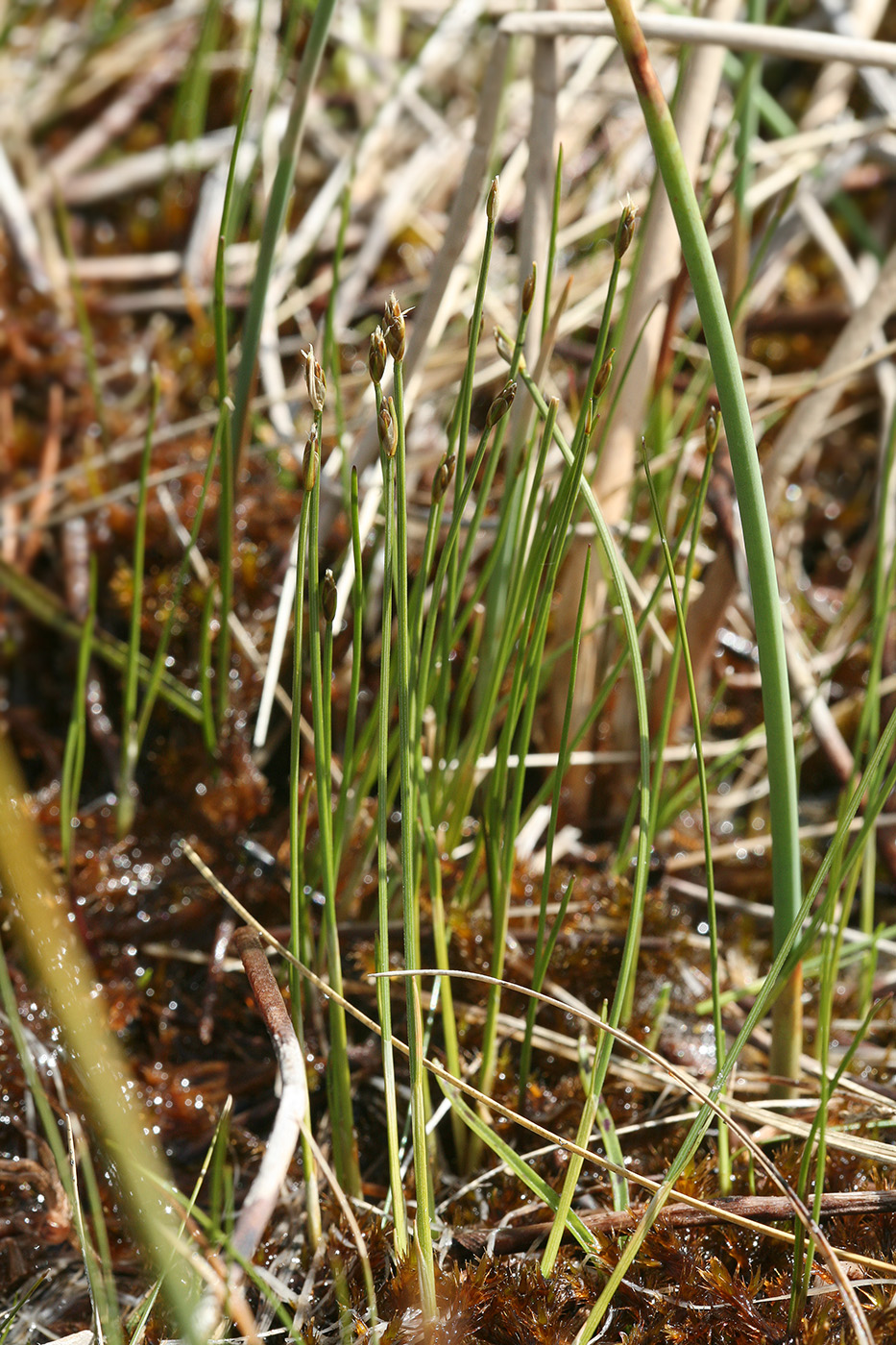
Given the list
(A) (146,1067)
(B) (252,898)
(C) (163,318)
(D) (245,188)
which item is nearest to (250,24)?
(C) (163,318)

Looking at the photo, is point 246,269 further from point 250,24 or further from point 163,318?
point 250,24

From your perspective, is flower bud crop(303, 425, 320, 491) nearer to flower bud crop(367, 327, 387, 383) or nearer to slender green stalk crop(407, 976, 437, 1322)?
flower bud crop(367, 327, 387, 383)

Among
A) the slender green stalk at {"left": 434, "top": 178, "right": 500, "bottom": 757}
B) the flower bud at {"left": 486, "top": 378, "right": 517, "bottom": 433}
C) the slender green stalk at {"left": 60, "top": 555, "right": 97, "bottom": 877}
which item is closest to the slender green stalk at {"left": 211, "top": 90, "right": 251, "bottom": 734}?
the slender green stalk at {"left": 60, "top": 555, "right": 97, "bottom": 877}

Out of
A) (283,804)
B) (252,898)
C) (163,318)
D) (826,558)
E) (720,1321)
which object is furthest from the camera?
(163,318)

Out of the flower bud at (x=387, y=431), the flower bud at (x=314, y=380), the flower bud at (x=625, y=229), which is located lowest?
the flower bud at (x=387, y=431)

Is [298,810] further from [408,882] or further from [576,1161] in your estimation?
[576,1161]

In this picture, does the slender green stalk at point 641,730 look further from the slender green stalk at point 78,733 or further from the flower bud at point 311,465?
the slender green stalk at point 78,733

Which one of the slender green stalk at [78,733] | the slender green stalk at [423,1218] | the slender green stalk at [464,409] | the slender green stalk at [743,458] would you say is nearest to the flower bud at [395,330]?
the slender green stalk at [464,409]
